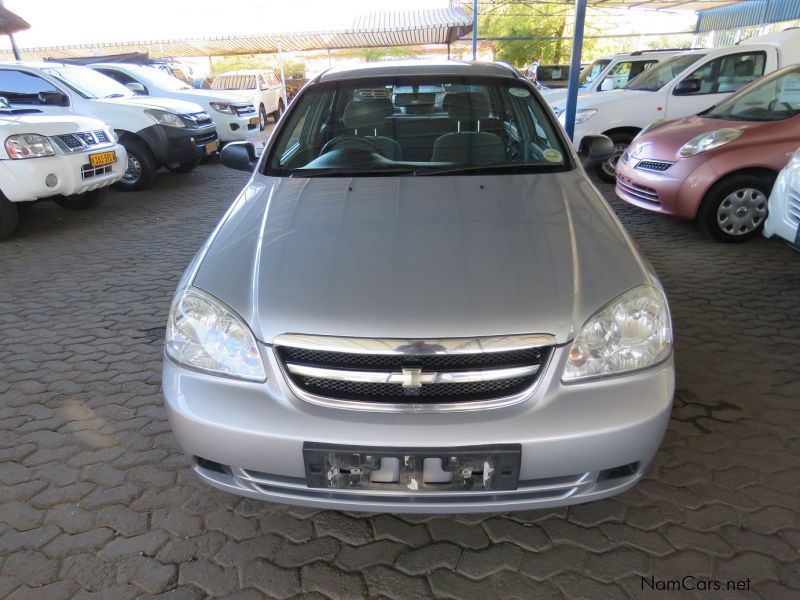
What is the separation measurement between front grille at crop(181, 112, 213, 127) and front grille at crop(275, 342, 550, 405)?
719cm

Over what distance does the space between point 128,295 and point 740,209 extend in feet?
16.1

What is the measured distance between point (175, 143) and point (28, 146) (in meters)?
2.48

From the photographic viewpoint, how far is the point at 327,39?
72.4 feet

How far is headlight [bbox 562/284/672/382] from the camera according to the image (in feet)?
5.08

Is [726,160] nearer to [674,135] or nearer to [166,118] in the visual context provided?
[674,135]

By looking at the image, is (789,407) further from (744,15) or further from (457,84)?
(744,15)

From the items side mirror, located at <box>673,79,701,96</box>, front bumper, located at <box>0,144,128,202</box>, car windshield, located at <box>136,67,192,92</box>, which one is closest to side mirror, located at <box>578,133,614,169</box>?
side mirror, located at <box>673,79,701,96</box>

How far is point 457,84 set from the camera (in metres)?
2.90

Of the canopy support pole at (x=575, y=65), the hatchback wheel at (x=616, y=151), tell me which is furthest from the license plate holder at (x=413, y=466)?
the hatchback wheel at (x=616, y=151)

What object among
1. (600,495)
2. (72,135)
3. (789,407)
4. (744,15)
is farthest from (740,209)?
Result: (744,15)

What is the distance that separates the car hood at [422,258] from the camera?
1545 millimetres

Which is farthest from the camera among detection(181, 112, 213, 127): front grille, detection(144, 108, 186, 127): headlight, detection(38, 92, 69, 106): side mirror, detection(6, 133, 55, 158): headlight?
detection(181, 112, 213, 127): front grille

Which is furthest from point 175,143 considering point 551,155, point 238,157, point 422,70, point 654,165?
point 551,155

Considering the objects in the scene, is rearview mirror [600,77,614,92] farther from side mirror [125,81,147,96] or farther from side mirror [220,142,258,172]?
side mirror [125,81,147,96]
